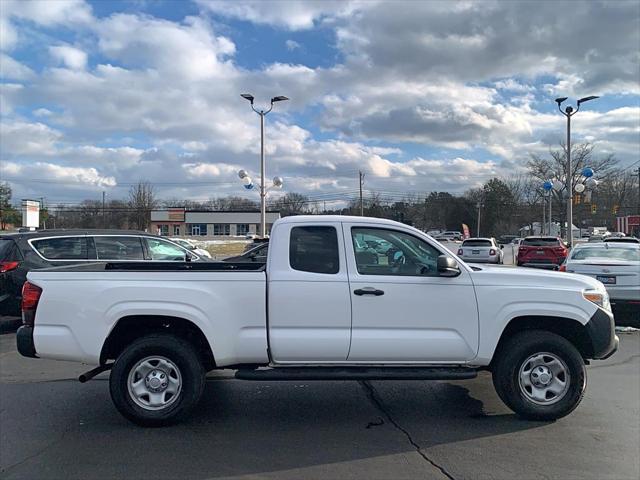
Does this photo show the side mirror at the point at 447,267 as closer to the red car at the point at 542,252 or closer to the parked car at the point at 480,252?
the red car at the point at 542,252

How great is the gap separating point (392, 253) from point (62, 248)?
23.6ft

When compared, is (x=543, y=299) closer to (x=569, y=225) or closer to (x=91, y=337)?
(x=91, y=337)

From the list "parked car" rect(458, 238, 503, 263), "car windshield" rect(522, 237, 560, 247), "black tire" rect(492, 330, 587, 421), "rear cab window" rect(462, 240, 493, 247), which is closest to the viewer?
"black tire" rect(492, 330, 587, 421)

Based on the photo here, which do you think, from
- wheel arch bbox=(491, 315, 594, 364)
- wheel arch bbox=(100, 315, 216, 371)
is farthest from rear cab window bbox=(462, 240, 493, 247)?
wheel arch bbox=(100, 315, 216, 371)

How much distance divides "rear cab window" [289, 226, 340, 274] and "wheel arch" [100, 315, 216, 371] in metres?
1.15

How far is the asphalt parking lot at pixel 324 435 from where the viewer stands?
4074 millimetres

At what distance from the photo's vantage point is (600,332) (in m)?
5.11

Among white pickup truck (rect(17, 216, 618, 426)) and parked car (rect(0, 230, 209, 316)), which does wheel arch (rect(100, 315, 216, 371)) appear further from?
parked car (rect(0, 230, 209, 316))

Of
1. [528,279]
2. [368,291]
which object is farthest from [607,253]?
[368,291]

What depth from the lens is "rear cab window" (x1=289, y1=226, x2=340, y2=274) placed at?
16.8ft

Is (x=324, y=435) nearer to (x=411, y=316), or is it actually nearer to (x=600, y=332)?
(x=411, y=316)

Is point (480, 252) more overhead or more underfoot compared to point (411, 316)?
more underfoot

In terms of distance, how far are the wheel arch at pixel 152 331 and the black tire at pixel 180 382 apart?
0.63ft

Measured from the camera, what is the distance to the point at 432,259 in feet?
17.0
